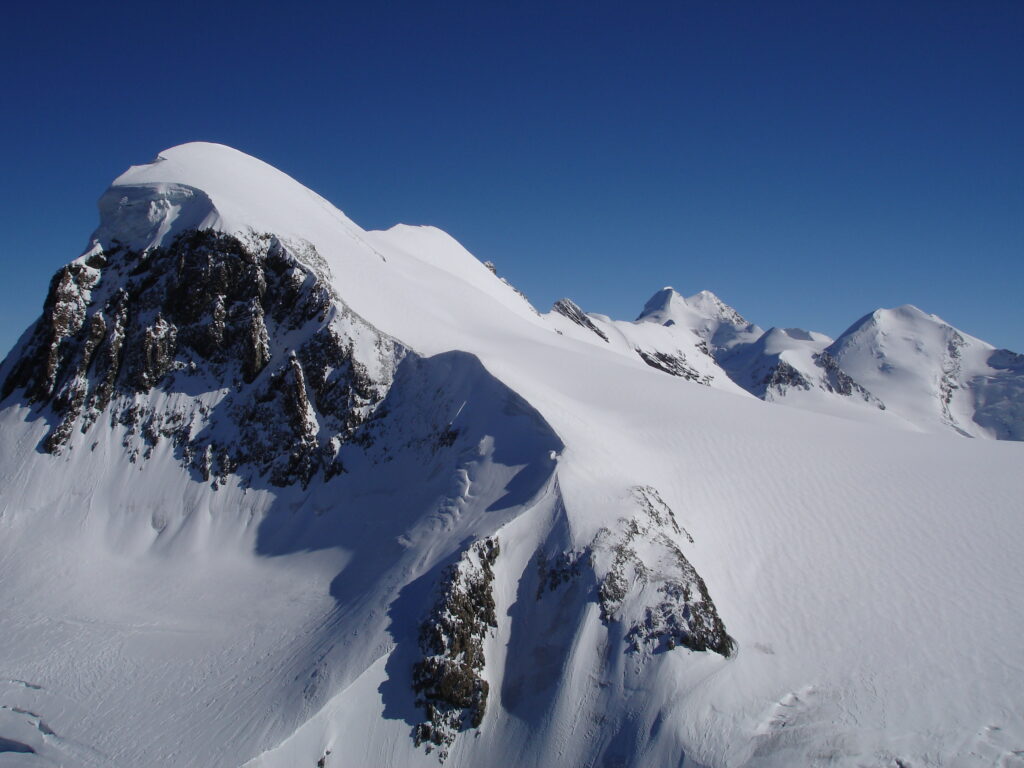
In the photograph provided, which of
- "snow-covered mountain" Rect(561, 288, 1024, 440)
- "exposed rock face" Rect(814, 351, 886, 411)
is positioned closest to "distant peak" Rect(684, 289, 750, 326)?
"snow-covered mountain" Rect(561, 288, 1024, 440)

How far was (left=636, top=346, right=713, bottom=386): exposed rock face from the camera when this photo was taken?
6538 centimetres

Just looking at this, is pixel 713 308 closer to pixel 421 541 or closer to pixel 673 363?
pixel 673 363

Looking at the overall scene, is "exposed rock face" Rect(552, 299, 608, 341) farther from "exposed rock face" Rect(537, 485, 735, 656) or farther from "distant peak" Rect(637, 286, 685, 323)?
"distant peak" Rect(637, 286, 685, 323)

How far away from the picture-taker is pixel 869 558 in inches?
773

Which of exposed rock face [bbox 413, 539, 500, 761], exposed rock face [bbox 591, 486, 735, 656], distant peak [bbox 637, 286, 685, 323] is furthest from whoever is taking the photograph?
distant peak [bbox 637, 286, 685, 323]

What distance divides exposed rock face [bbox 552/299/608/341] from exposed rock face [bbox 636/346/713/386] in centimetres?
513

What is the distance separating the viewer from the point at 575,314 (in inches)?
2680

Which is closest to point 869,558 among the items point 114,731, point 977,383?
point 114,731

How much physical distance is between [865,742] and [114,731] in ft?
61.8

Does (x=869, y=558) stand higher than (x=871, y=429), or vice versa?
(x=871, y=429)

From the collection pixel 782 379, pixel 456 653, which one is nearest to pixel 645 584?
pixel 456 653

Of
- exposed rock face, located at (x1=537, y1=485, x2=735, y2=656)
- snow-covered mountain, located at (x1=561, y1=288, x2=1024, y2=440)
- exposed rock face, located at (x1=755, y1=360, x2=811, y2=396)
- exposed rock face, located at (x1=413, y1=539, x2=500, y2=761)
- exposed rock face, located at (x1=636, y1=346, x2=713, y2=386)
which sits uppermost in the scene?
snow-covered mountain, located at (x1=561, y1=288, x2=1024, y2=440)

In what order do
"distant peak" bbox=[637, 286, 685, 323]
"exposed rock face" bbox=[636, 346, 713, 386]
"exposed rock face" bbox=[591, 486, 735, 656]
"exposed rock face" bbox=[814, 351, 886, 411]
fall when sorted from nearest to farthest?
"exposed rock face" bbox=[591, 486, 735, 656] → "exposed rock face" bbox=[636, 346, 713, 386] → "exposed rock face" bbox=[814, 351, 886, 411] → "distant peak" bbox=[637, 286, 685, 323]

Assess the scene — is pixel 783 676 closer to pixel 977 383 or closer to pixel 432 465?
pixel 432 465
